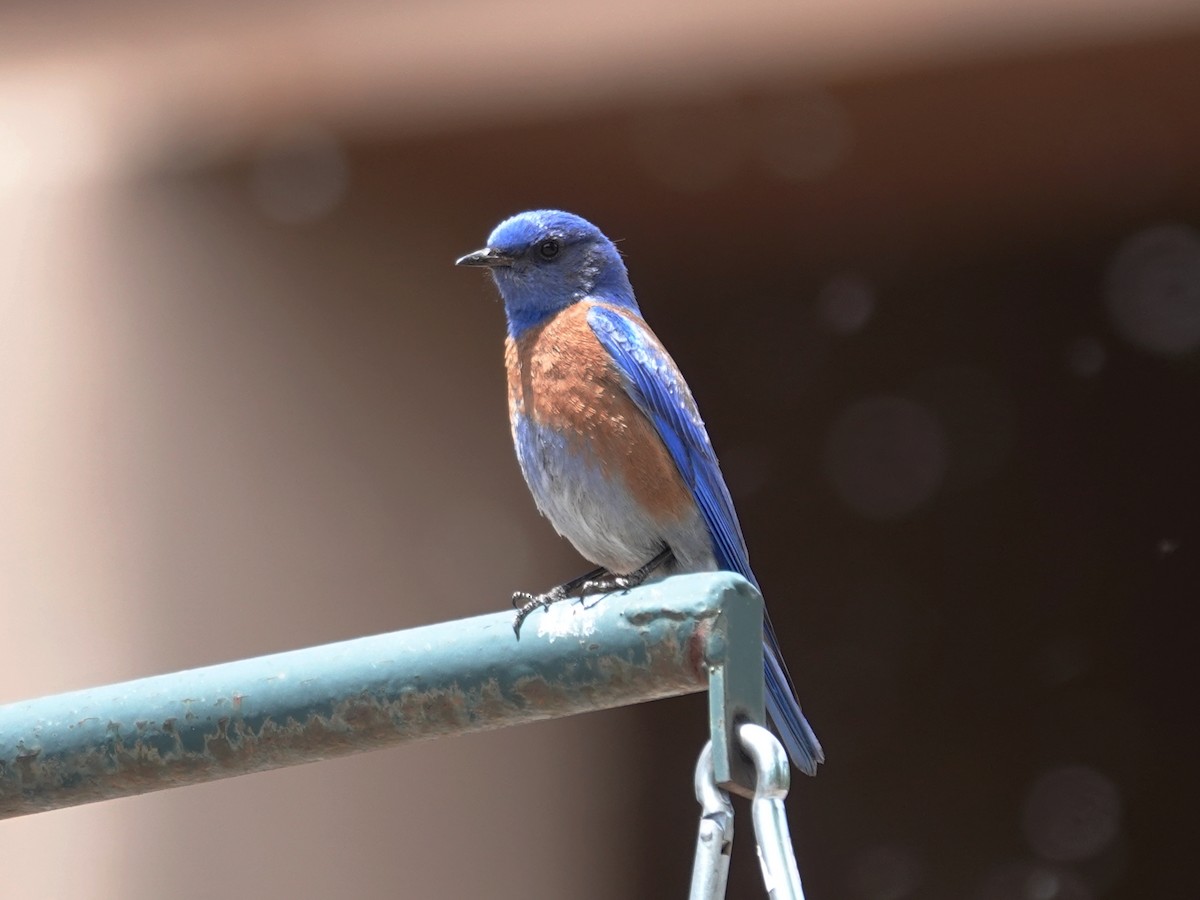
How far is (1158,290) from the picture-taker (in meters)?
7.86

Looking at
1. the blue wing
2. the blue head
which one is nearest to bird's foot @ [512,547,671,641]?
the blue wing

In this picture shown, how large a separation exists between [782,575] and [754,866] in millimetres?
1520

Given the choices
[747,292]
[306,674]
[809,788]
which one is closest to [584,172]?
[747,292]

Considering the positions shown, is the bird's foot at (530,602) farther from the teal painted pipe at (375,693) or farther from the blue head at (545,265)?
the blue head at (545,265)

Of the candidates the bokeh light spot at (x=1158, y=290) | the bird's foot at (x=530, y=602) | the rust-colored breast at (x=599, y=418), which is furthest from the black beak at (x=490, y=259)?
the bokeh light spot at (x=1158, y=290)

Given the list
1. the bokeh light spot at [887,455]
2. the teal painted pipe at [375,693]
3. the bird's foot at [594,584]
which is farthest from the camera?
the bokeh light spot at [887,455]

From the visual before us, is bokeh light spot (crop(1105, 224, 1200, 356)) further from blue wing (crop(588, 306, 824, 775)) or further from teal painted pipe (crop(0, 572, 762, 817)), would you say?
teal painted pipe (crop(0, 572, 762, 817))

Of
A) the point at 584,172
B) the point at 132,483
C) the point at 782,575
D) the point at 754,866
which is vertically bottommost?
the point at 754,866

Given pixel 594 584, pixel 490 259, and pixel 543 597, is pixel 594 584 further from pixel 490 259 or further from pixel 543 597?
pixel 490 259

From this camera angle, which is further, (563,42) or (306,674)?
(563,42)

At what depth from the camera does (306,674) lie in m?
2.01

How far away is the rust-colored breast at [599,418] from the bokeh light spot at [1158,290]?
4.60 metres

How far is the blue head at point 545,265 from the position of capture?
387 centimetres

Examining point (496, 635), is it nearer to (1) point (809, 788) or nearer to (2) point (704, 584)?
(2) point (704, 584)
